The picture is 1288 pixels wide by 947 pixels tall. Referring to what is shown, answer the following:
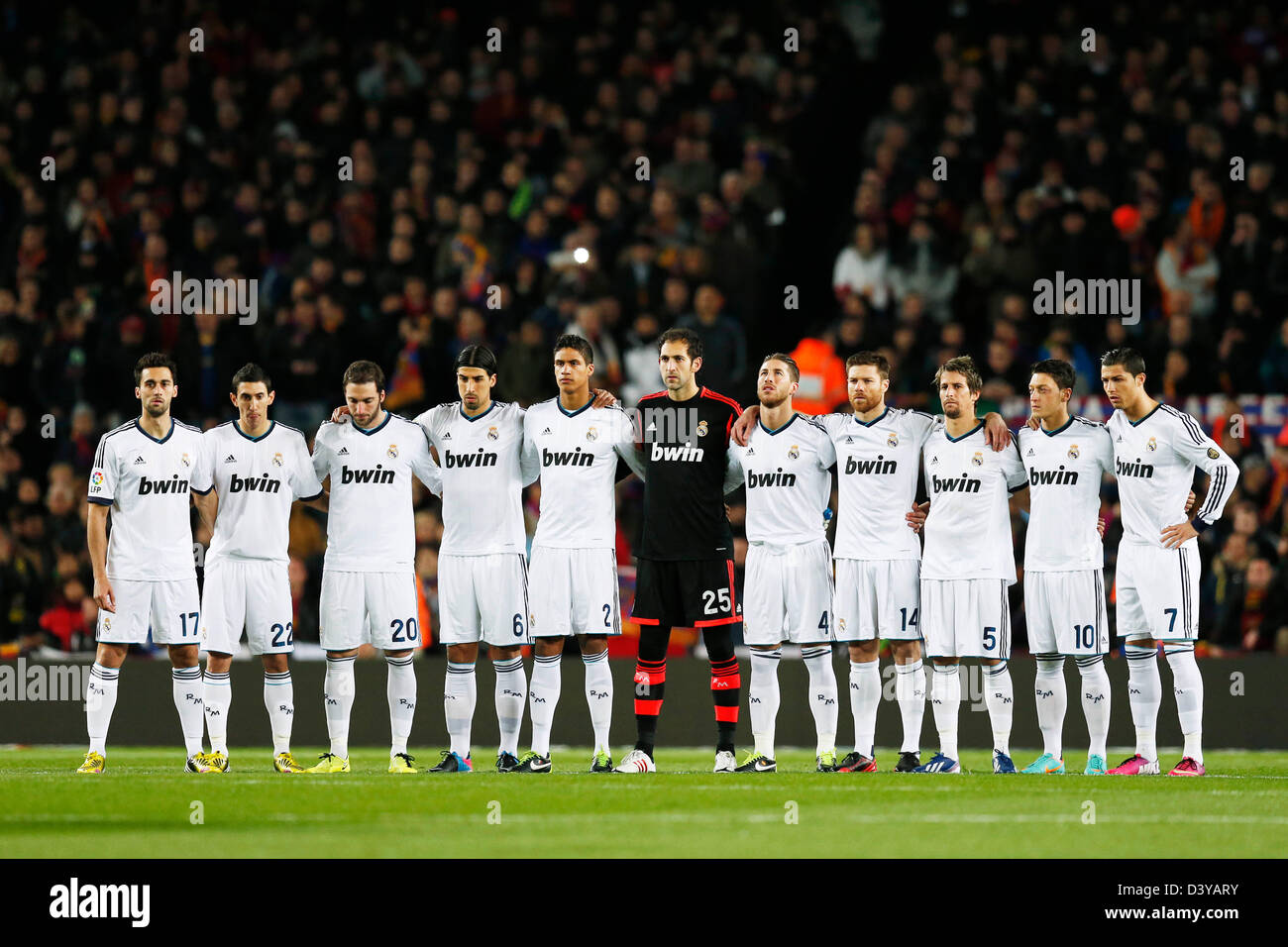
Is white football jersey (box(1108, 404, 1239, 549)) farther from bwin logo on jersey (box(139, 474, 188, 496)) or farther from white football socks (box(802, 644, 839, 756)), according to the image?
bwin logo on jersey (box(139, 474, 188, 496))

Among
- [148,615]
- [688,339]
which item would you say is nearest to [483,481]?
[688,339]

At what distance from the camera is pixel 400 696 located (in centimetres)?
1281

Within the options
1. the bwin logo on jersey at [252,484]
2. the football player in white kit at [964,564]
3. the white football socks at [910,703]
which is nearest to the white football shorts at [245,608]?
the bwin logo on jersey at [252,484]

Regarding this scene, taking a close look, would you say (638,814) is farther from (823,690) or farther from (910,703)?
(910,703)

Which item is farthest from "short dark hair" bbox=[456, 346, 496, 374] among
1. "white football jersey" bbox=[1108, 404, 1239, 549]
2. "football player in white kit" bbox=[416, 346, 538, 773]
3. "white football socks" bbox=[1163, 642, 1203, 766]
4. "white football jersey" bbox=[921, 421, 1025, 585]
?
"white football socks" bbox=[1163, 642, 1203, 766]

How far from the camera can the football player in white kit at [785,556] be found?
41.9ft

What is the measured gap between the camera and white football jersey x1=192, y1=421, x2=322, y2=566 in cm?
1284

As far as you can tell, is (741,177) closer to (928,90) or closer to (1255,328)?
(928,90)

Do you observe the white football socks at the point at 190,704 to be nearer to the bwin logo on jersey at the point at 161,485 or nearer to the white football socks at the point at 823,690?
the bwin logo on jersey at the point at 161,485

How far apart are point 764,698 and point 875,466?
1.77 metres

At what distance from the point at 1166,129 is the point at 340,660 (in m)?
11.8

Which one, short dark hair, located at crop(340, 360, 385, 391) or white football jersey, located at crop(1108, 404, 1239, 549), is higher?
short dark hair, located at crop(340, 360, 385, 391)

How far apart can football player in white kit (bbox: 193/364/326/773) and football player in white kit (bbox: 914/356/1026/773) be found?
430cm

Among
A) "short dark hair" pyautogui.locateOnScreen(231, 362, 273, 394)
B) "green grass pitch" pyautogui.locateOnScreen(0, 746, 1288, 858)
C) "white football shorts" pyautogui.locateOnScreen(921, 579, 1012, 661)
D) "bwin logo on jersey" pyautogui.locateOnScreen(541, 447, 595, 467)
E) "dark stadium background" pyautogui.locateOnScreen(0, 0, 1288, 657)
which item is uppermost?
"dark stadium background" pyautogui.locateOnScreen(0, 0, 1288, 657)
